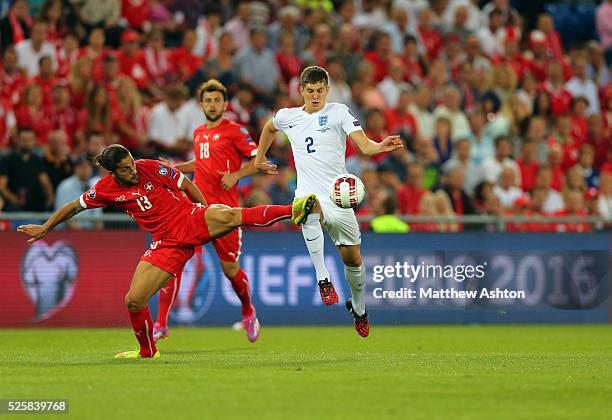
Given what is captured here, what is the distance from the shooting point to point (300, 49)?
23.0m

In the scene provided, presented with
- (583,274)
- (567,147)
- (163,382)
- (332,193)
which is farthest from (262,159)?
(567,147)

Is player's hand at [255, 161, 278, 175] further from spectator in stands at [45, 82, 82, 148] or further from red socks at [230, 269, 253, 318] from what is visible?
spectator in stands at [45, 82, 82, 148]

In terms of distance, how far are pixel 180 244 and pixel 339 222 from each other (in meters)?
1.77

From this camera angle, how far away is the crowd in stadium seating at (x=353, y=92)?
19656 millimetres

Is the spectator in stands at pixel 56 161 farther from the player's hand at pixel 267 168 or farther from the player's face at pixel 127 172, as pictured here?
the player's face at pixel 127 172

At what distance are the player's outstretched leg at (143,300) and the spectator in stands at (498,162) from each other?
10.9 metres

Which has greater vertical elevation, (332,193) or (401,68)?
(401,68)

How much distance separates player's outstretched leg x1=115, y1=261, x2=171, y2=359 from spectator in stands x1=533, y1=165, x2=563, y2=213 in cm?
1059

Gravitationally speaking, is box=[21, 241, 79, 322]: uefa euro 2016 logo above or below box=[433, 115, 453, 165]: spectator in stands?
below

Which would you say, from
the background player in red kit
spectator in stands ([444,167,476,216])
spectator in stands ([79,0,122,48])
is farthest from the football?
spectator in stands ([79,0,122,48])

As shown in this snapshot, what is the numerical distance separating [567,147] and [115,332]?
10.1m

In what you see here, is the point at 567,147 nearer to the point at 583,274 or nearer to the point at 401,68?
the point at 401,68

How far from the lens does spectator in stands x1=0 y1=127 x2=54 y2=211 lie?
1853 cm

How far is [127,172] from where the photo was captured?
11828mm
